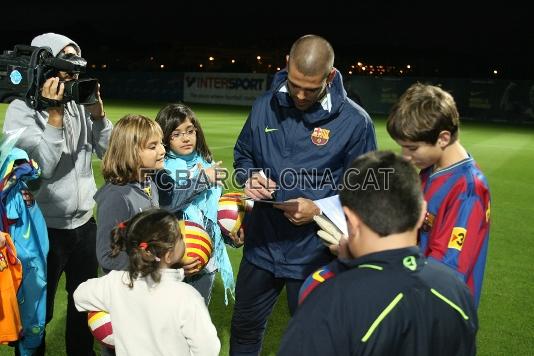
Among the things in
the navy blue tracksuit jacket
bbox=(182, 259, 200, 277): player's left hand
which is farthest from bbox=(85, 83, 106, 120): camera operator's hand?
the navy blue tracksuit jacket

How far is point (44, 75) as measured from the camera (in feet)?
10.5

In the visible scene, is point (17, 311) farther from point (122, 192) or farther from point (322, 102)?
point (322, 102)

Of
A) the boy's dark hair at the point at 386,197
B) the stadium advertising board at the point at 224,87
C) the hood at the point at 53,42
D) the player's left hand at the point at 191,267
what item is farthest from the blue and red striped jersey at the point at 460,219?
the stadium advertising board at the point at 224,87

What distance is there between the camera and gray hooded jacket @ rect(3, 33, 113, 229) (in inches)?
133

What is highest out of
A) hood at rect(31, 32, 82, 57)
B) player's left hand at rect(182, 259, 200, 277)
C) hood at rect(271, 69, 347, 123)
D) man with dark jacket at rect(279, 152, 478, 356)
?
Answer: hood at rect(31, 32, 82, 57)

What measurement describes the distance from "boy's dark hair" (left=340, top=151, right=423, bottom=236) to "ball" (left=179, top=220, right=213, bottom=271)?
5.29 ft

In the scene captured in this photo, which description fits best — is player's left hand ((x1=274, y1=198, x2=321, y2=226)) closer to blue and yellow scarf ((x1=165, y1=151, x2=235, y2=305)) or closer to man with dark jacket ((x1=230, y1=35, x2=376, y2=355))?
man with dark jacket ((x1=230, y1=35, x2=376, y2=355))

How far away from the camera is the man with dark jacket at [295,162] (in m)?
3.17

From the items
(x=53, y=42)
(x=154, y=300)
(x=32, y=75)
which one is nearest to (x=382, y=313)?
(x=154, y=300)

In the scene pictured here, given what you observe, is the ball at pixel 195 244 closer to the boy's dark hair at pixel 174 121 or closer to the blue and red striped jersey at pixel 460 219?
the boy's dark hair at pixel 174 121

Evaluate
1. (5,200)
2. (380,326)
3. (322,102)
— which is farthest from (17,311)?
(380,326)

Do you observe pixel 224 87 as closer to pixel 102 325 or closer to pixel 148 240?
pixel 102 325

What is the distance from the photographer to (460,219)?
235 centimetres

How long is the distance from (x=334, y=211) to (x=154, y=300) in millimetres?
936
